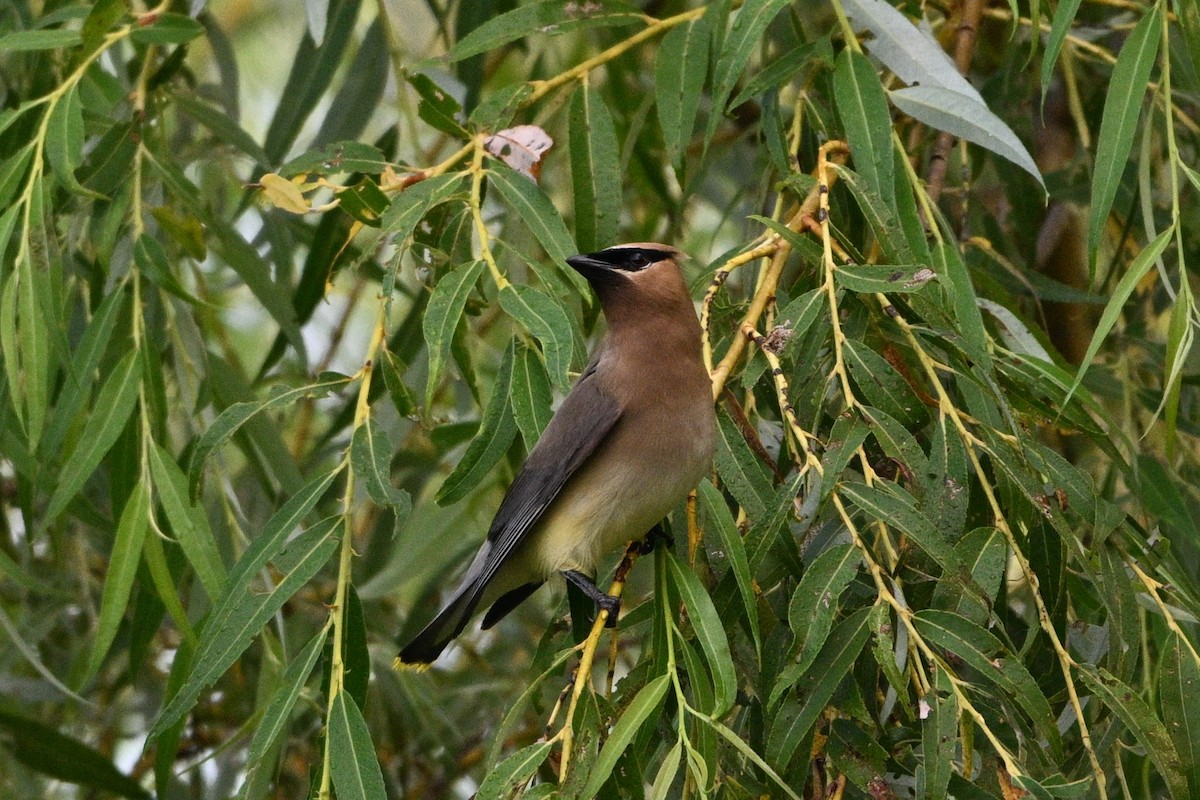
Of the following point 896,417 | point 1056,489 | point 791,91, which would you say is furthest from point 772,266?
point 791,91

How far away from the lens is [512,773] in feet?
6.48

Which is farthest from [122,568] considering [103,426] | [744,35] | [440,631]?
[744,35]

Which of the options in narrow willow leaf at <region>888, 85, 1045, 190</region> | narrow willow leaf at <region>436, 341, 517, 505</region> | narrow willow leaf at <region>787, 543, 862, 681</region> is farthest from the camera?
narrow willow leaf at <region>888, 85, 1045, 190</region>

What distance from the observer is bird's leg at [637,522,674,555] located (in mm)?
2560

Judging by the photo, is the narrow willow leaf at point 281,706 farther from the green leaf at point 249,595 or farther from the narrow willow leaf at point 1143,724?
the narrow willow leaf at point 1143,724

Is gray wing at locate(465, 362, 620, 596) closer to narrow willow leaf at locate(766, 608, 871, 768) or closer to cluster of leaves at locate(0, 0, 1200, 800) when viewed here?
cluster of leaves at locate(0, 0, 1200, 800)

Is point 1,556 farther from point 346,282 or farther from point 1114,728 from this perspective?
point 346,282

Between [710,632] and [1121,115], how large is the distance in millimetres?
990

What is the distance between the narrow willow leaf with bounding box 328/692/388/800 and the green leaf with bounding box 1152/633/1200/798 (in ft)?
3.66

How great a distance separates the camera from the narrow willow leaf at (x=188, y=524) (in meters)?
2.57

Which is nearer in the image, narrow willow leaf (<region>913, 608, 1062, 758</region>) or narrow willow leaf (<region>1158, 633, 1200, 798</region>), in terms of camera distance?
narrow willow leaf (<region>913, 608, 1062, 758</region>)

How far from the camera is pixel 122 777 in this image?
3504 mm

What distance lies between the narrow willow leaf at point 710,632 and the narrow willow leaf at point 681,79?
2.80 feet

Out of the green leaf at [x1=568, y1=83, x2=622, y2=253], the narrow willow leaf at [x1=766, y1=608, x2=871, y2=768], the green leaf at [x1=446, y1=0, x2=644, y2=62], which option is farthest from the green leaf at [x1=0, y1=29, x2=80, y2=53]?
the narrow willow leaf at [x1=766, y1=608, x2=871, y2=768]
